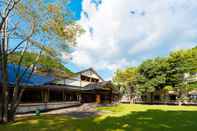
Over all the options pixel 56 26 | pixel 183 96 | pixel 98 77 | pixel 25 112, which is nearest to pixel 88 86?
pixel 98 77

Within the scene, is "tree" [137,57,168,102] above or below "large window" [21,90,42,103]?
above

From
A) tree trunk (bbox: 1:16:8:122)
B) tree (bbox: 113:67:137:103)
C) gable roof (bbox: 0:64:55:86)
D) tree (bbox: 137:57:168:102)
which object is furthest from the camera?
A: tree (bbox: 113:67:137:103)

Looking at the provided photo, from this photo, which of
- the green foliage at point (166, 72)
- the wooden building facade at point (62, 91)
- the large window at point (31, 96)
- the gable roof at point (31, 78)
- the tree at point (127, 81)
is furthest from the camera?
the tree at point (127, 81)

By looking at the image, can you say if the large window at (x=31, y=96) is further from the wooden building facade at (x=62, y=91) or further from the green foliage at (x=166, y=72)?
the green foliage at (x=166, y=72)

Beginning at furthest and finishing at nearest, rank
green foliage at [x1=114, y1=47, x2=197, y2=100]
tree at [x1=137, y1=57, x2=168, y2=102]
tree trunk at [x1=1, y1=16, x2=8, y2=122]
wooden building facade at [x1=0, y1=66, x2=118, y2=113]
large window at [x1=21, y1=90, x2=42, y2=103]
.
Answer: tree at [x1=137, y1=57, x2=168, y2=102] → green foliage at [x1=114, y1=47, x2=197, y2=100] → wooden building facade at [x1=0, y1=66, x2=118, y2=113] → large window at [x1=21, y1=90, x2=42, y2=103] → tree trunk at [x1=1, y1=16, x2=8, y2=122]

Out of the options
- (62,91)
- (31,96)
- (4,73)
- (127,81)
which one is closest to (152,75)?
(127,81)

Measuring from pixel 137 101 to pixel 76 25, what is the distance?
4174 cm

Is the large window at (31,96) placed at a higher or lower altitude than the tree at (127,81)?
lower

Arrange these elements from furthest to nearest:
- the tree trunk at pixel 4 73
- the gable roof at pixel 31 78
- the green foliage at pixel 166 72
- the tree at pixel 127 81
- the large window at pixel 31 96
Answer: the tree at pixel 127 81 → the green foliage at pixel 166 72 → the large window at pixel 31 96 → the gable roof at pixel 31 78 → the tree trunk at pixel 4 73

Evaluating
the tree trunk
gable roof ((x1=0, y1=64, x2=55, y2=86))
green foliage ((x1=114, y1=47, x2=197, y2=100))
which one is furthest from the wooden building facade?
green foliage ((x1=114, y1=47, x2=197, y2=100))

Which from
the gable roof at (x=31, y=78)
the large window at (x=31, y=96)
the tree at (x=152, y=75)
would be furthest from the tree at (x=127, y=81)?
the large window at (x=31, y=96)

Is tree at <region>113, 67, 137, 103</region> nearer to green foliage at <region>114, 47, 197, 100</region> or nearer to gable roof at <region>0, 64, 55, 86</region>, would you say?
green foliage at <region>114, 47, 197, 100</region>

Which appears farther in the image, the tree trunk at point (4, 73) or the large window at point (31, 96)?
the large window at point (31, 96)

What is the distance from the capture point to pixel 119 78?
56312 mm
